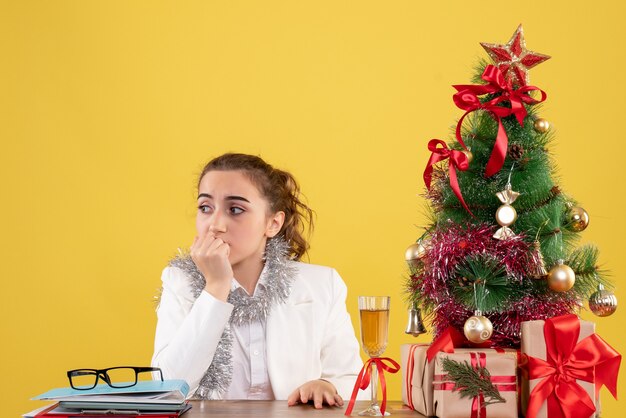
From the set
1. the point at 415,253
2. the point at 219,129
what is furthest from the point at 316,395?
→ the point at 219,129

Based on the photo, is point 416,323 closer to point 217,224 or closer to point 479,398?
point 479,398

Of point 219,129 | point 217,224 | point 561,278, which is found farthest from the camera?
point 219,129

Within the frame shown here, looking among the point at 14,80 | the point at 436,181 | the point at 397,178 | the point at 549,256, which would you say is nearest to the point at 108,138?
the point at 14,80

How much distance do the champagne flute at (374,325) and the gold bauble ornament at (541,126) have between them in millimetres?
515

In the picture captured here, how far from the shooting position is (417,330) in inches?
79.0

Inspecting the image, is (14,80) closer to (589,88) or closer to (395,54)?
(395,54)

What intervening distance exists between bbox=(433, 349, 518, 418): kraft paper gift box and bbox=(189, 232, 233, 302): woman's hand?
0.81 metres

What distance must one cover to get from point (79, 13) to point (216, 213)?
1.64 m

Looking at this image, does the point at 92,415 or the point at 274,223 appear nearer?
the point at 92,415

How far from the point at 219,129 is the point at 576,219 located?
7.00 ft

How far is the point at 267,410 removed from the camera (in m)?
1.89

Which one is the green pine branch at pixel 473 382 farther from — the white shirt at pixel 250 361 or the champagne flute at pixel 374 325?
the white shirt at pixel 250 361

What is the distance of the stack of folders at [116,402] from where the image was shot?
168 cm

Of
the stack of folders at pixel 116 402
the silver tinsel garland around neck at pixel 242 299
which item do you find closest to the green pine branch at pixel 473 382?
the stack of folders at pixel 116 402
